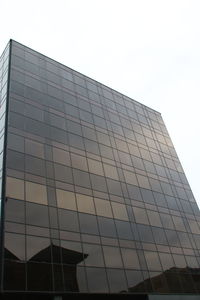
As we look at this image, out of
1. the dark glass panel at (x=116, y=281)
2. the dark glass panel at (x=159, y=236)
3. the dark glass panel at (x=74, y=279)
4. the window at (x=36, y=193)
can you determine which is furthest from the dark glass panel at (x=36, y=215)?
the dark glass panel at (x=159, y=236)

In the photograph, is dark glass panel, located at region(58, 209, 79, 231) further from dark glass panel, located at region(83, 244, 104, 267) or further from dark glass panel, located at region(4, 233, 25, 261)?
dark glass panel, located at region(4, 233, 25, 261)

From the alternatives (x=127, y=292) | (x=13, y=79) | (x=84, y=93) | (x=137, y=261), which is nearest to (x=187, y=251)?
(x=137, y=261)

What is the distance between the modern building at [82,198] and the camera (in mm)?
18812

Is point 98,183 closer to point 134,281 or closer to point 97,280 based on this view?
point 134,281

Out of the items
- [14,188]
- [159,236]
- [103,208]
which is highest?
[14,188]

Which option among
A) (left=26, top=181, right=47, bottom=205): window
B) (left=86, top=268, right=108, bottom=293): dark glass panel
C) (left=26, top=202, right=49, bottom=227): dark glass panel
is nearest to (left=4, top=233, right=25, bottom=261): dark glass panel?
(left=26, top=202, right=49, bottom=227): dark glass panel

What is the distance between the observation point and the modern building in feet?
61.7

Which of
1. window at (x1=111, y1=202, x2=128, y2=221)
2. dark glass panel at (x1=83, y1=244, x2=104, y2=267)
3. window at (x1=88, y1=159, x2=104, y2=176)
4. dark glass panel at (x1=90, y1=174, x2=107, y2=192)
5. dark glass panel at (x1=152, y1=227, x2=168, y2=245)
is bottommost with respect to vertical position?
dark glass panel at (x1=83, y1=244, x2=104, y2=267)

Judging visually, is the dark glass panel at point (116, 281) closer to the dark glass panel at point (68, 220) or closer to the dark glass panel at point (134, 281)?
the dark glass panel at point (134, 281)

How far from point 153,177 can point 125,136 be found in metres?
5.74

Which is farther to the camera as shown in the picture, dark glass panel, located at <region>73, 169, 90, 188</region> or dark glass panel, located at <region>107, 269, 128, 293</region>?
dark glass panel, located at <region>73, 169, 90, 188</region>

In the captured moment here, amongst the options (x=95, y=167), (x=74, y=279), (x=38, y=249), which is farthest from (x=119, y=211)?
(x=38, y=249)

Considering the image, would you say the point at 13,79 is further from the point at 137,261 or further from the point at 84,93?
the point at 137,261

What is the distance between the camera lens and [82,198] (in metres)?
24.0
